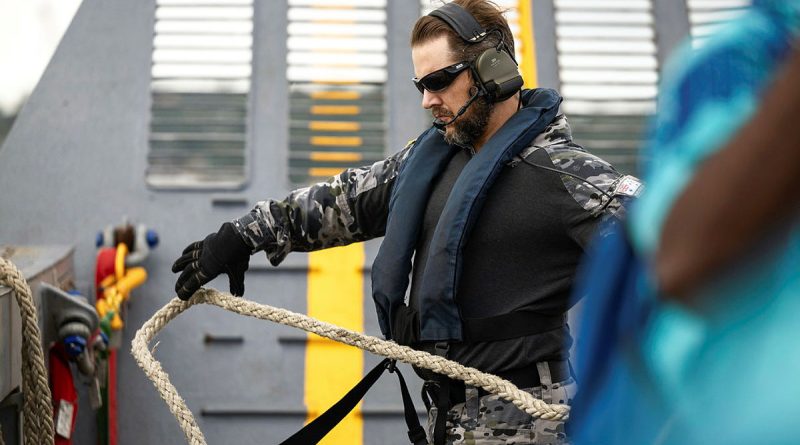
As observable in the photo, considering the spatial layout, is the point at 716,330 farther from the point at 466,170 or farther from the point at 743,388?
the point at 466,170

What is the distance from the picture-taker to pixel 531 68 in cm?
399

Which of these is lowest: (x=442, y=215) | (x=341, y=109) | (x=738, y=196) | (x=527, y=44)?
(x=738, y=196)

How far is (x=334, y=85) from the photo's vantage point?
12.9 ft

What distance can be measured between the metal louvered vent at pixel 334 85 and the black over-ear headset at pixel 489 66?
1632mm

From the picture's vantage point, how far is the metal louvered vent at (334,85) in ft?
12.6

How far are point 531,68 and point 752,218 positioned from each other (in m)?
3.39

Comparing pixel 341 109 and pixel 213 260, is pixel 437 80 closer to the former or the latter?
pixel 213 260

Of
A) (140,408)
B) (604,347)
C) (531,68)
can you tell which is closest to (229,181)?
(140,408)

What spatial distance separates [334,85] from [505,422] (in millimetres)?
2156

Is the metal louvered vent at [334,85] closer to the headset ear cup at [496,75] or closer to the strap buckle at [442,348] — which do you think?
the headset ear cup at [496,75]

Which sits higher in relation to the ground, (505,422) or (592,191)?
(592,191)

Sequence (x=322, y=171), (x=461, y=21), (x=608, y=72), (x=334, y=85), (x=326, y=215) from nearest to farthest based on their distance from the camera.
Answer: (x=461, y=21) < (x=326, y=215) < (x=322, y=171) < (x=334, y=85) < (x=608, y=72)

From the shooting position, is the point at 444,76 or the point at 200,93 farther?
the point at 200,93

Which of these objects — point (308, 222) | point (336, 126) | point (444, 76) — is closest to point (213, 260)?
point (308, 222)
